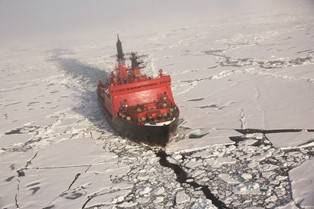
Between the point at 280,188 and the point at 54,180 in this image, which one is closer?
the point at 280,188

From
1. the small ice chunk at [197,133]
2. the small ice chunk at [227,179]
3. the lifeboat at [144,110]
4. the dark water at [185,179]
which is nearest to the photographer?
the dark water at [185,179]

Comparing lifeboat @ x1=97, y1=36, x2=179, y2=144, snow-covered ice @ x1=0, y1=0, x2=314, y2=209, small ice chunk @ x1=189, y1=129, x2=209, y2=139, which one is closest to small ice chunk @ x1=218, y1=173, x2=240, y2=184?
snow-covered ice @ x1=0, y1=0, x2=314, y2=209

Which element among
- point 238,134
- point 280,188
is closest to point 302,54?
point 238,134

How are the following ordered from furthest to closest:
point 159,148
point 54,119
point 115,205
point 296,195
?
point 54,119 < point 159,148 < point 115,205 < point 296,195

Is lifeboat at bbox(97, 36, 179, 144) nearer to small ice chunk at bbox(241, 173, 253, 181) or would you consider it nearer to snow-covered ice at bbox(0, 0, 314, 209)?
snow-covered ice at bbox(0, 0, 314, 209)

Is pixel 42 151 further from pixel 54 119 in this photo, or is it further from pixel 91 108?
pixel 91 108

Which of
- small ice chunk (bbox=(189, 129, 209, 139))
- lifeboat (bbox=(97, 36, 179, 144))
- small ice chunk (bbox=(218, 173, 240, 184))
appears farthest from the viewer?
small ice chunk (bbox=(189, 129, 209, 139))

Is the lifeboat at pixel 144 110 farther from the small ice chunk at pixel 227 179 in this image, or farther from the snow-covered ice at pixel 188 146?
the small ice chunk at pixel 227 179

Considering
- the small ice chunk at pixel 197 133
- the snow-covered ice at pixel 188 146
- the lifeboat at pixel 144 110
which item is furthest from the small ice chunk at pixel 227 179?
the small ice chunk at pixel 197 133

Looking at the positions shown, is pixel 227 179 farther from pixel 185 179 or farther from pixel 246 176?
pixel 185 179

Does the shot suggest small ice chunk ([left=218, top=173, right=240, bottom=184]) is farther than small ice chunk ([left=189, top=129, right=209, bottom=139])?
No

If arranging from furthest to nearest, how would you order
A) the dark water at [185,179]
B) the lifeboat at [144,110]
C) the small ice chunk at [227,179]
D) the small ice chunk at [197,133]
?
the small ice chunk at [197,133] → the lifeboat at [144,110] → the small ice chunk at [227,179] → the dark water at [185,179]
